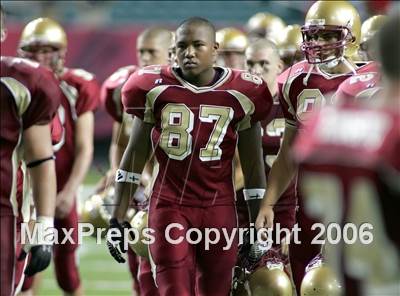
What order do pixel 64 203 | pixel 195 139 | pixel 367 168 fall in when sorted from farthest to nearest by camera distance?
pixel 64 203
pixel 195 139
pixel 367 168

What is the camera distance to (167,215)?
482 centimetres

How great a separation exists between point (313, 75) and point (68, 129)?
1884 millimetres

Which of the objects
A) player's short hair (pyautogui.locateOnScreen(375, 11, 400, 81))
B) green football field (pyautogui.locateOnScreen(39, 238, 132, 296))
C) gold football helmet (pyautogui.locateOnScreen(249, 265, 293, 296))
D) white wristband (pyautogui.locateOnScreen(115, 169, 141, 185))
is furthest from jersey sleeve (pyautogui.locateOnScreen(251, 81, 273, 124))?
green football field (pyautogui.locateOnScreen(39, 238, 132, 296))

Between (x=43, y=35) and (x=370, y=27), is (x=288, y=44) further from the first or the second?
(x=43, y=35)

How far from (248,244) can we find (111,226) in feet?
1.89

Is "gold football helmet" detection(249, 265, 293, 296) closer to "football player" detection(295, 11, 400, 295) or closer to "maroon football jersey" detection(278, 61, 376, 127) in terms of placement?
"maroon football jersey" detection(278, 61, 376, 127)

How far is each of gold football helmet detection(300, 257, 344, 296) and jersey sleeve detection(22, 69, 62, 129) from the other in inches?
51.6

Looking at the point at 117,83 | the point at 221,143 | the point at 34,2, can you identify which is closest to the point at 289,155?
the point at 221,143

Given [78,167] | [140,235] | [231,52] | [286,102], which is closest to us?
[286,102]

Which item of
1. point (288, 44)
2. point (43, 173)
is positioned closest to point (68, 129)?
point (288, 44)

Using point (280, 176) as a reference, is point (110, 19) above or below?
below

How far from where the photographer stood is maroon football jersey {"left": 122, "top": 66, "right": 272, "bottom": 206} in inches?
190

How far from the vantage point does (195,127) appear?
15.9ft

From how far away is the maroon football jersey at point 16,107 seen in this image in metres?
3.98
